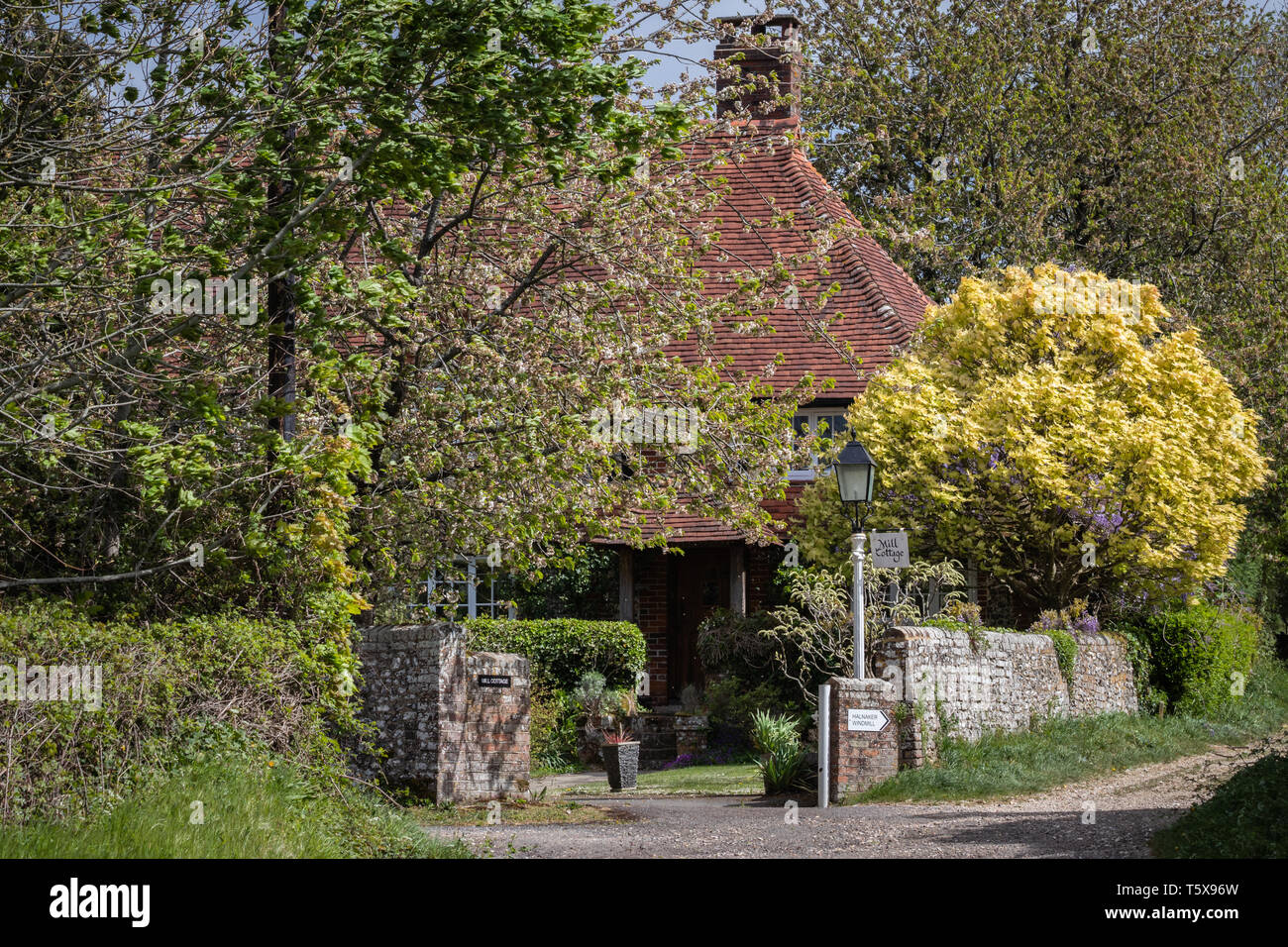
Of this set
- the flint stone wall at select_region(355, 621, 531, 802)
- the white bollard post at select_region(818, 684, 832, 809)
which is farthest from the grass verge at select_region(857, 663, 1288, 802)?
the flint stone wall at select_region(355, 621, 531, 802)

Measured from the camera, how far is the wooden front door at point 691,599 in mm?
21922

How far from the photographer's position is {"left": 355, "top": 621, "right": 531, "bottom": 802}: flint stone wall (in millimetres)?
13805

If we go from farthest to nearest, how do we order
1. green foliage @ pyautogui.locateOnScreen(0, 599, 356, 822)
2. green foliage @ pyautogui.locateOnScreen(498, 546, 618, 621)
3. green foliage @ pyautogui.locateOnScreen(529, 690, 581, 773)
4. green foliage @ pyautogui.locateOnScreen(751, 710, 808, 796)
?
green foliage @ pyautogui.locateOnScreen(498, 546, 618, 621)
green foliage @ pyautogui.locateOnScreen(529, 690, 581, 773)
green foliage @ pyautogui.locateOnScreen(751, 710, 808, 796)
green foliage @ pyautogui.locateOnScreen(0, 599, 356, 822)

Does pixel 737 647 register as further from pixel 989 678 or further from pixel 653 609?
pixel 989 678

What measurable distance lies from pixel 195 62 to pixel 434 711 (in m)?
7.11

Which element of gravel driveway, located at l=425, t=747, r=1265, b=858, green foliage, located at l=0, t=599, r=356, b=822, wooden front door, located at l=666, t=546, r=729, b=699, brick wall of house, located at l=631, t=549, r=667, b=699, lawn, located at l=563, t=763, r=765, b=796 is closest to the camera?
green foliage, located at l=0, t=599, r=356, b=822

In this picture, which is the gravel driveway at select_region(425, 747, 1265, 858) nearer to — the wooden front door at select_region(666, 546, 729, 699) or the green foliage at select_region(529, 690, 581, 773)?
the green foliage at select_region(529, 690, 581, 773)

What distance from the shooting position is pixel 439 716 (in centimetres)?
1378

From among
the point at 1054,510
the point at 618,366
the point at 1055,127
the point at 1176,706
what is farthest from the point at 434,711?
the point at 1055,127

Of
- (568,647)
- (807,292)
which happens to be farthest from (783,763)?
(807,292)

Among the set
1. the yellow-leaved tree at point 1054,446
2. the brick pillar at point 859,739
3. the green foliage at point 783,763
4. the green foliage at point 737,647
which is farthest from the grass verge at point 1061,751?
the green foliage at point 737,647

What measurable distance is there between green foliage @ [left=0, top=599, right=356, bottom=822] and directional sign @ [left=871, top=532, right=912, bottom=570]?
5516 millimetres

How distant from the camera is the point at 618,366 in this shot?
13.4m

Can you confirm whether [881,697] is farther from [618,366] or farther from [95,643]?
[95,643]
